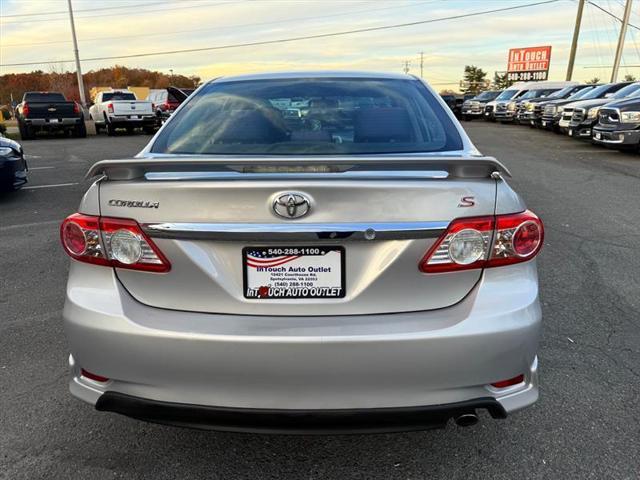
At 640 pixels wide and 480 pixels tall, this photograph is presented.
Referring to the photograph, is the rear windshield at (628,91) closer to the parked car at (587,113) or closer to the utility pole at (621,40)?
the parked car at (587,113)

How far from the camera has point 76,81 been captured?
89875 mm

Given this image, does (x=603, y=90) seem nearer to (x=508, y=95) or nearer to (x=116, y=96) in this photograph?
(x=508, y=95)

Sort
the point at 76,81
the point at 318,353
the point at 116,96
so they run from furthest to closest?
the point at 76,81 < the point at 116,96 < the point at 318,353

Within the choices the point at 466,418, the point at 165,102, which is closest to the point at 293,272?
the point at 466,418

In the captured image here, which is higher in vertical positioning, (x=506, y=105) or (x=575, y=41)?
(x=575, y=41)

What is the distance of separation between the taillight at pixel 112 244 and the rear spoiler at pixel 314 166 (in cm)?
20

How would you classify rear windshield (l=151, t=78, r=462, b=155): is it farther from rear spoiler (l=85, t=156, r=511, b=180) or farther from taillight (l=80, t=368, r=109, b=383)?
taillight (l=80, t=368, r=109, b=383)

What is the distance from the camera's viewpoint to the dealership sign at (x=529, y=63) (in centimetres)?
6788

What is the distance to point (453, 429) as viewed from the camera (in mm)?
2732

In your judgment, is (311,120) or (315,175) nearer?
(315,175)

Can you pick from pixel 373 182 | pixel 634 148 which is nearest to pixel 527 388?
pixel 373 182

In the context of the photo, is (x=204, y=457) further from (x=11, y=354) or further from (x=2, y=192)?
(x=2, y=192)

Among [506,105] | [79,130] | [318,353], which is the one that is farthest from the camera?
[506,105]

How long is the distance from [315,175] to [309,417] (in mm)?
863
